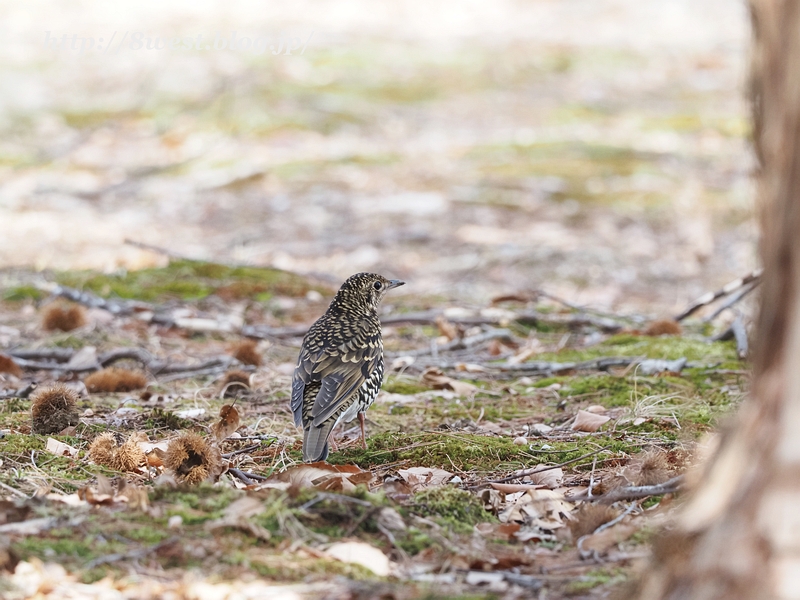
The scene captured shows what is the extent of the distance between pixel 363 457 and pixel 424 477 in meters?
→ 0.45

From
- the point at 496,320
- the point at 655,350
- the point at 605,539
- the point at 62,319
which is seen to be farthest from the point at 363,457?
the point at 62,319

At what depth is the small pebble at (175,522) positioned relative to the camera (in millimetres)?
2891

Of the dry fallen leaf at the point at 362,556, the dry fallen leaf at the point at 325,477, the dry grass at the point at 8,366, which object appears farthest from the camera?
the dry grass at the point at 8,366

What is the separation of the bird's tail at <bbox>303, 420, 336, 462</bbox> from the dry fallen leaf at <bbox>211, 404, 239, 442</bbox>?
16.6 inches

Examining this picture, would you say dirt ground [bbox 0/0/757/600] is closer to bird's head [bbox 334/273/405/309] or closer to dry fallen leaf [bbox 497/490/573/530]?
dry fallen leaf [bbox 497/490/573/530]

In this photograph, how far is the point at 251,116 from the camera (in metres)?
17.8

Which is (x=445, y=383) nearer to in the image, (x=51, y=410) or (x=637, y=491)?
(x=51, y=410)

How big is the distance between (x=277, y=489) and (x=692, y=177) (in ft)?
43.6

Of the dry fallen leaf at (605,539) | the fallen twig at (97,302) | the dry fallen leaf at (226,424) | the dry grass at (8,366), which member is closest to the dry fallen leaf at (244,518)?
the dry fallen leaf at (605,539)

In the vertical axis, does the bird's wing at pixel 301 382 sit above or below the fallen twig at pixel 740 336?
above

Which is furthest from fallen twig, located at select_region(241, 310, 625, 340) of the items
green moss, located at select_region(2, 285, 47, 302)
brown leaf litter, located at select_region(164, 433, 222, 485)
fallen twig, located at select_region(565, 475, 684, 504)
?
fallen twig, located at select_region(565, 475, 684, 504)

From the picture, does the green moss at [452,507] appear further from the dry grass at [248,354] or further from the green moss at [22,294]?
the green moss at [22,294]

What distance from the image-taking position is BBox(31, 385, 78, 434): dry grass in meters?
4.26

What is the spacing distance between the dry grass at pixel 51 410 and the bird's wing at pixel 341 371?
119cm
